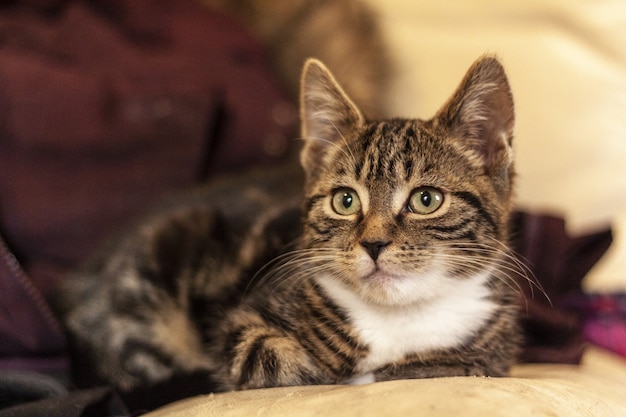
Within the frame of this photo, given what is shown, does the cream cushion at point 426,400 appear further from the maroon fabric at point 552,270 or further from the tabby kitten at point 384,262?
the maroon fabric at point 552,270

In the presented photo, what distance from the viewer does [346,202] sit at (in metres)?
1.14

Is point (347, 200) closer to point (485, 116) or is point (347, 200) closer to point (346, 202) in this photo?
point (346, 202)

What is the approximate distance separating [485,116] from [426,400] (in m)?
0.51

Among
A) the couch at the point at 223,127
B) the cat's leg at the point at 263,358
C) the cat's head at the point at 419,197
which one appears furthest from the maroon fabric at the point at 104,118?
the cat's head at the point at 419,197

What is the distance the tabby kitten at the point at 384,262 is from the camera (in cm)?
105

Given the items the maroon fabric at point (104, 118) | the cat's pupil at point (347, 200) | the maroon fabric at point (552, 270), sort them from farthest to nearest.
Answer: the maroon fabric at point (104, 118), the maroon fabric at point (552, 270), the cat's pupil at point (347, 200)

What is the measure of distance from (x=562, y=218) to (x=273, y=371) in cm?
80

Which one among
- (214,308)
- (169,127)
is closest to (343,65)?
(169,127)

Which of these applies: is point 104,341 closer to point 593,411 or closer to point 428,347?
point 428,347

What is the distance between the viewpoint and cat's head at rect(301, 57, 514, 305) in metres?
1.04

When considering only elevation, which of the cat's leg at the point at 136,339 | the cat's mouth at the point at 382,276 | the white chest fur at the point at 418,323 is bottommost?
the cat's leg at the point at 136,339

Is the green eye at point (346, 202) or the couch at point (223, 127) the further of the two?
the couch at point (223, 127)

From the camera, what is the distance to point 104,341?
1.46m

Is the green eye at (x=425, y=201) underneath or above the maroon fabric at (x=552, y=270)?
above
